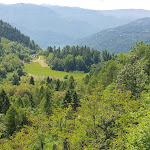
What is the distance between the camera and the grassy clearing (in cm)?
15629

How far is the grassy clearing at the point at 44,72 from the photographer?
156288 mm

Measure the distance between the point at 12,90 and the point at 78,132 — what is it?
7362cm

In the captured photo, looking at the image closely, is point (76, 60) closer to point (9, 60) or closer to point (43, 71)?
point (43, 71)

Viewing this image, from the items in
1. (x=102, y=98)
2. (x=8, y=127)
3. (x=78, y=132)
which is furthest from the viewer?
(x=8, y=127)

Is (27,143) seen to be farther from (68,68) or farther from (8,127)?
(68,68)

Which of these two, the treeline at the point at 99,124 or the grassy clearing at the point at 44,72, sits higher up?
the treeline at the point at 99,124

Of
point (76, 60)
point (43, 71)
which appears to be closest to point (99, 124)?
point (43, 71)

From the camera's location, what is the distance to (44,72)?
164250 mm

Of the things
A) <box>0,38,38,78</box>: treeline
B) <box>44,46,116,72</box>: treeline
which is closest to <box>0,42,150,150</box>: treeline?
<box>0,38,38,78</box>: treeline

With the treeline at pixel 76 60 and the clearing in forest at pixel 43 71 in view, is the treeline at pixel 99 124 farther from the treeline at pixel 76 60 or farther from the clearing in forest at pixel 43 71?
the treeline at pixel 76 60

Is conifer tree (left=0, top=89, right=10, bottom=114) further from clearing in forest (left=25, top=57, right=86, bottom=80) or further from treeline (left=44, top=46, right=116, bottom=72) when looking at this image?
treeline (left=44, top=46, right=116, bottom=72)

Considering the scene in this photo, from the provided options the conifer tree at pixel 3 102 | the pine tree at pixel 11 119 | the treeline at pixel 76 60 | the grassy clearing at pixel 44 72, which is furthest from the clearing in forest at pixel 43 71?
the pine tree at pixel 11 119

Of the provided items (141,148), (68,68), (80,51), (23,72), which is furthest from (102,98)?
(80,51)

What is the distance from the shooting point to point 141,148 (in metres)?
14.2
